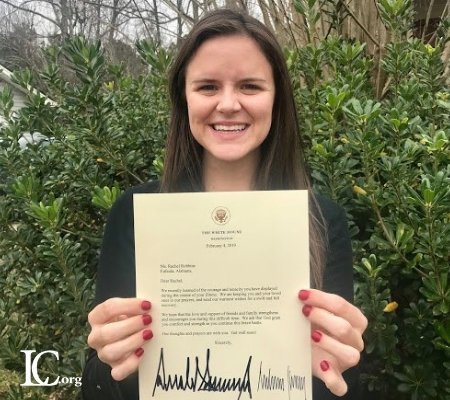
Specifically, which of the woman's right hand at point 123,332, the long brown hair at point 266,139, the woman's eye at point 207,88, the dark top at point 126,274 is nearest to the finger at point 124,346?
the woman's right hand at point 123,332

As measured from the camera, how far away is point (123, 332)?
1.37m

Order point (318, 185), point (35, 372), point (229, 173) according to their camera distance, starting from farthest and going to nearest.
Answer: point (35, 372) < point (318, 185) < point (229, 173)

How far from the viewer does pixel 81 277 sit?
7.32 ft

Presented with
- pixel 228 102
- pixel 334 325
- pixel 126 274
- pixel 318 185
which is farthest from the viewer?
pixel 318 185

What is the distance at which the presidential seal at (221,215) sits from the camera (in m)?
1.38

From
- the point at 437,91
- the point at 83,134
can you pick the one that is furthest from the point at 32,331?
the point at 437,91

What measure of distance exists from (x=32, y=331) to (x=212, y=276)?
56.9 inches

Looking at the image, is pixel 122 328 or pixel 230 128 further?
Answer: pixel 230 128

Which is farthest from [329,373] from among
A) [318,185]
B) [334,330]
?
[318,185]

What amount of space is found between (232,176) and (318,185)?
415mm

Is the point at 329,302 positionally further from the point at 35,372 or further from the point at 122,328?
the point at 35,372

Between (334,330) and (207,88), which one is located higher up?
(207,88)

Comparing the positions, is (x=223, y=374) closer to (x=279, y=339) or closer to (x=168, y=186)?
(x=279, y=339)

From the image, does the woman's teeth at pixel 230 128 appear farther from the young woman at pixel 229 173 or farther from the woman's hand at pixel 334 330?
the woman's hand at pixel 334 330
